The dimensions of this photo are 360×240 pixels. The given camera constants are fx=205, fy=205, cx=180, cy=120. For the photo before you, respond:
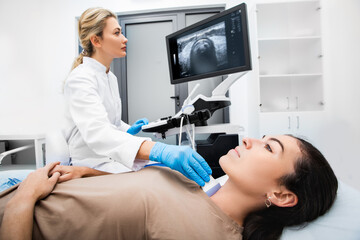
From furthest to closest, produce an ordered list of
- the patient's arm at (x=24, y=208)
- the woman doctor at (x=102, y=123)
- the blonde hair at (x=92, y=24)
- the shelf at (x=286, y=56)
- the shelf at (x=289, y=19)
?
the shelf at (x=286, y=56) → the shelf at (x=289, y=19) → the blonde hair at (x=92, y=24) → the woman doctor at (x=102, y=123) → the patient's arm at (x=24, y=208)

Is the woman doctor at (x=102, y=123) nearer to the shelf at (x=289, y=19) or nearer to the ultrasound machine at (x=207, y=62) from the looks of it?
the ultrasound machine at (x=207, y=62)

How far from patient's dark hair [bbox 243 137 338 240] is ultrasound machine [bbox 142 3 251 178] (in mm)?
480

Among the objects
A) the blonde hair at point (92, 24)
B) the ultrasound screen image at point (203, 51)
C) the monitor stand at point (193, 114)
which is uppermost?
the blonde hair at point (92, 24)

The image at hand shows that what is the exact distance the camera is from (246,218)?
87 cm

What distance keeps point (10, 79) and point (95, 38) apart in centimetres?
229

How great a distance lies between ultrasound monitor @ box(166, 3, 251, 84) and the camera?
3.93ft

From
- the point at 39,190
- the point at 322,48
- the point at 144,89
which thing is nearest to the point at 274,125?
the point at 322,48

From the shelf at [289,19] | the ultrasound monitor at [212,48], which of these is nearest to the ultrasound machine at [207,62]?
the ultrasound monitor at [212,48]

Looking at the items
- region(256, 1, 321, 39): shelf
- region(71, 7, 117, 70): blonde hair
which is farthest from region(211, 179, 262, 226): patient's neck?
region(256, 1, 321, 39): shelf

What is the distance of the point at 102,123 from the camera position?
983 millimetres

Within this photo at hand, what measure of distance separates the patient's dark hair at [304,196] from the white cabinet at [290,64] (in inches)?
54.0

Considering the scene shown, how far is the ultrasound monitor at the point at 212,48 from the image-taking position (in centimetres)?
120

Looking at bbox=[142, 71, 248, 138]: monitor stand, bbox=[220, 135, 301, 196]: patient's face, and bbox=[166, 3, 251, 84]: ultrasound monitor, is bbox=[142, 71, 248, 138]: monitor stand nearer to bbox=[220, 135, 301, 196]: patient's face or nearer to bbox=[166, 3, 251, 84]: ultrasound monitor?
bbox=[166, 3, 251, 84]: ultrasound monitor

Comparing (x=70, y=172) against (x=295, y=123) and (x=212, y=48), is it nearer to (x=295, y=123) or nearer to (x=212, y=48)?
(x=212, y=48)
